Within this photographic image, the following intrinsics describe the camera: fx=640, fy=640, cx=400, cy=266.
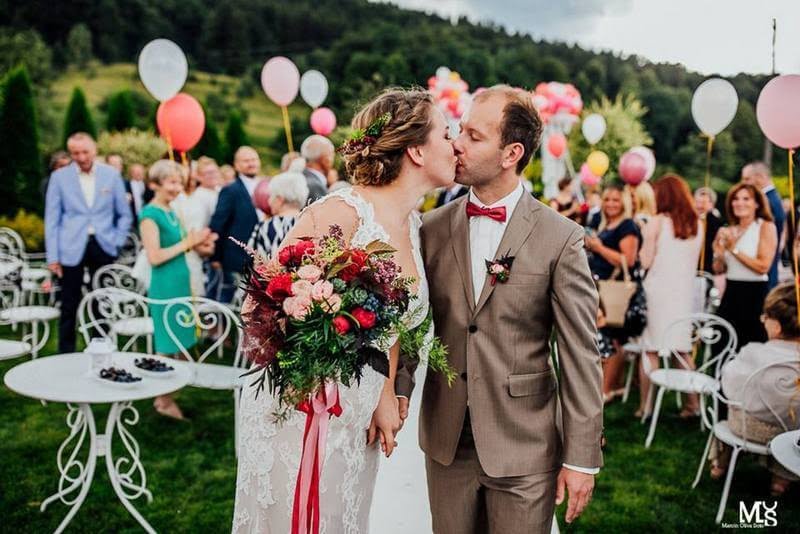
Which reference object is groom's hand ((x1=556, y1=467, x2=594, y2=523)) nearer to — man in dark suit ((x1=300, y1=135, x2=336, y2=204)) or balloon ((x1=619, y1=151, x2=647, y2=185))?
man in dark suit ((x1=300, y1=135, x2=336, y2=204))

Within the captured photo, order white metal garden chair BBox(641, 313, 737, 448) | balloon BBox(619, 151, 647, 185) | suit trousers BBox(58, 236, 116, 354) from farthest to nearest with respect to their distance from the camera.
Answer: balloon BBox(619, 151, 647, 185), suit trousers BBox(58, 236, 116, 354), white metal garden chair BBox(641, 313, 737, 448)

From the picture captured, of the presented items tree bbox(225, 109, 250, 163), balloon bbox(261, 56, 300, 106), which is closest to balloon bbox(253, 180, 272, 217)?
balloon bbox(261, 56, 300, 106)

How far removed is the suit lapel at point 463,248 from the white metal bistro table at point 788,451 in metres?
1.49

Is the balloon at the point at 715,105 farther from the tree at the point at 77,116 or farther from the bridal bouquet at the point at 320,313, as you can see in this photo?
the tree at the point at 77,116

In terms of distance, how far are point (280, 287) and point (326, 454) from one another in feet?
2.01

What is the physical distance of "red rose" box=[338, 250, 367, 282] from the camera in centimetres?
Answer: 166

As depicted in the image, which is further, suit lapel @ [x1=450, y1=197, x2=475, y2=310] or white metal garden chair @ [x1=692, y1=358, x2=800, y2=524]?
white metal garden chair @ [x1=692, y1=358, x2=800, y2=524]

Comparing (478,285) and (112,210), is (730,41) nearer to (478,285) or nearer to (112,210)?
(478,285)

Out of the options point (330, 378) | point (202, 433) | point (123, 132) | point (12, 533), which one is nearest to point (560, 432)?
point (330, 378)

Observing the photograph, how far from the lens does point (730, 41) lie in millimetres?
5535

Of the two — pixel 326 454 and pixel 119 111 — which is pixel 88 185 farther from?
pixel 119 111

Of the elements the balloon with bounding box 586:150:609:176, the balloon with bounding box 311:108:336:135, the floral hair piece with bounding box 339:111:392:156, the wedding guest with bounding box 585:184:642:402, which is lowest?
the wedding guest with bounding box 585:184:642:402

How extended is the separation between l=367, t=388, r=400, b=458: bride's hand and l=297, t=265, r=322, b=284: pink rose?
57cm

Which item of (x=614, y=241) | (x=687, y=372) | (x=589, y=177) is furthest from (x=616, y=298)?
(x=589, y=177)
